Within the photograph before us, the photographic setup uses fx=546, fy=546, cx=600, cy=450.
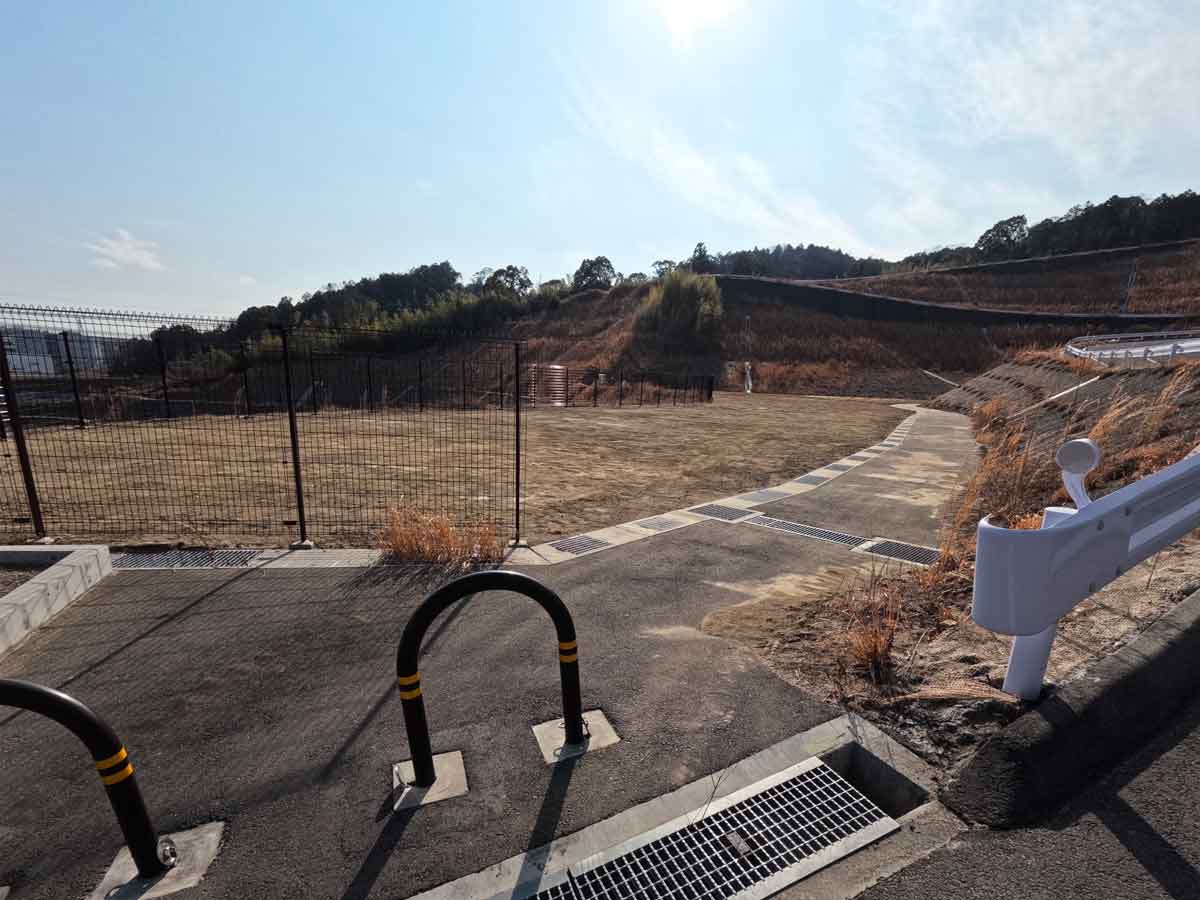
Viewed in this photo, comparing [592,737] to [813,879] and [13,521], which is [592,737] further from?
[13,521]

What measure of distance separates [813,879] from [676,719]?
105 centimetres

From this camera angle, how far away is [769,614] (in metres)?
4.26

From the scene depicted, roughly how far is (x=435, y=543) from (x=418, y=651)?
283cm

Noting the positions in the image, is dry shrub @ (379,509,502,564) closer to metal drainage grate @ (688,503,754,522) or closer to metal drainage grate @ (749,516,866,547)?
metal drainage grate @ (688,503,754,522)

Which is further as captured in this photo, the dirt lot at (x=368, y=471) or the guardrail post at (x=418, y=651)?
the dirt lot at (x=368, y=471)

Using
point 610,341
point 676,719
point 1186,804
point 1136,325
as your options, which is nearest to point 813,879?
point 676,719

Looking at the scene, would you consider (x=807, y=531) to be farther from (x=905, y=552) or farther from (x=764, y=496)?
(x=764, y=496)

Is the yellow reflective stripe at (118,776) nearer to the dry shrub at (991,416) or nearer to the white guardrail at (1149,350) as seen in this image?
the dry shrub at (991,416)

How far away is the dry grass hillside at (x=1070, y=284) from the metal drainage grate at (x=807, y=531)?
58.2m

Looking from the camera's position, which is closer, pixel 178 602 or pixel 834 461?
pixel 178 602

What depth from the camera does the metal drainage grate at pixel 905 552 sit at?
18.0 feet

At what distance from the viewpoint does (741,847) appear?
2.23m

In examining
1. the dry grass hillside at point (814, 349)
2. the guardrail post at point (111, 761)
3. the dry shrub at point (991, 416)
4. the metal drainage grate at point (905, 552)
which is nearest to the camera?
the guardrail post at point (111, 761)

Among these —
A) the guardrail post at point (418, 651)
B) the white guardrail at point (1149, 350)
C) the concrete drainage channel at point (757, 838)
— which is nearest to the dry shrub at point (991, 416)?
the white guardrail at point (1149, 350)
